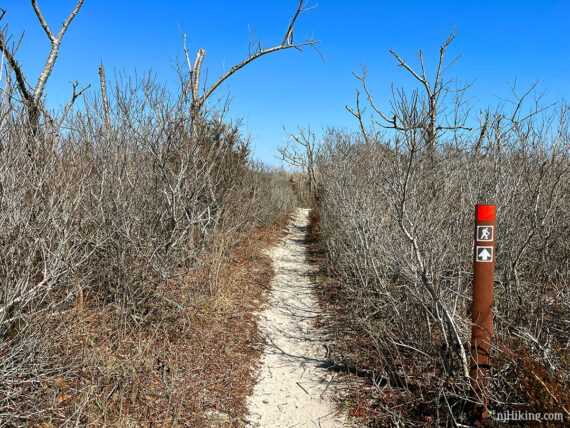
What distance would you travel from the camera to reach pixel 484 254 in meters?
2.85

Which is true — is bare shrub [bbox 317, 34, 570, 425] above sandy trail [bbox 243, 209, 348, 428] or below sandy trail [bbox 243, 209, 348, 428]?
above

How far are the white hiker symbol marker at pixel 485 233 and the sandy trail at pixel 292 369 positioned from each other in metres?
2.28

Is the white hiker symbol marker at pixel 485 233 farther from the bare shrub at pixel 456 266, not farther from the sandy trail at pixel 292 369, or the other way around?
the sandy trail at pixel 292 369

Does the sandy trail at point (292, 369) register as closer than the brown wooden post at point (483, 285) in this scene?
No

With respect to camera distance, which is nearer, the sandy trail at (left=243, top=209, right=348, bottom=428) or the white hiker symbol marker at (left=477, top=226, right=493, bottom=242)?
the white hiker symbol marker at (left=477, top=226, right=493, bottom=242)

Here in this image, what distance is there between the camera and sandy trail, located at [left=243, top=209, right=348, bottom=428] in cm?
378

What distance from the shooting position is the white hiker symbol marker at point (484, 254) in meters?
2.84

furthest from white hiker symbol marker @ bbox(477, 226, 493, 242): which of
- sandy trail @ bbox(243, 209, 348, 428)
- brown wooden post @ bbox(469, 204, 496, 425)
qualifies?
sandy trail @ bbox(243, 209, 348, 428)

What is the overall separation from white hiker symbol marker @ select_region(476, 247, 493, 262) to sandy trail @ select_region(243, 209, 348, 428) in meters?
2.14

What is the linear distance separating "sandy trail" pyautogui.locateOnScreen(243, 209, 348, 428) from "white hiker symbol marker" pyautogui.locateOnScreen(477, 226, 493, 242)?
228cm

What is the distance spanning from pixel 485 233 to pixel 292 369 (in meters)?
3.10

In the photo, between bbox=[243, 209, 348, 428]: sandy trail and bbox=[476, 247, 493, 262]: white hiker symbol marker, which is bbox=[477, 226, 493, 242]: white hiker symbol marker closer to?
bbox=[476, 247, 493, 262]: white hiker symbol marker

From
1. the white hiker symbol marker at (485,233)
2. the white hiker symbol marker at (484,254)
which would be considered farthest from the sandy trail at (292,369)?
the white hiker symbol marker at (485,233)

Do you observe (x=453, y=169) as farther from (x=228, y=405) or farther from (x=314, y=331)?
(x=228, y=405)
